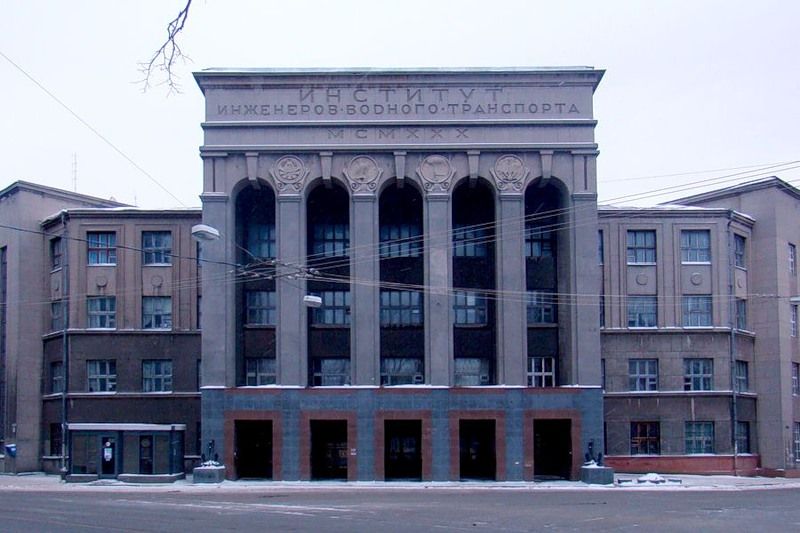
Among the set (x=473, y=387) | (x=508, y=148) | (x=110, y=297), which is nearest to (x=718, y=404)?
(x=473, y=387)

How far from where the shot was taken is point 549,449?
54000mm

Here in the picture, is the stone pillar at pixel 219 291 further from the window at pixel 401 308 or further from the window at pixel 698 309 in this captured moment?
the window at pixel 698 309

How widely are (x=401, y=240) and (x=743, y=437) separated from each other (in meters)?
20.2

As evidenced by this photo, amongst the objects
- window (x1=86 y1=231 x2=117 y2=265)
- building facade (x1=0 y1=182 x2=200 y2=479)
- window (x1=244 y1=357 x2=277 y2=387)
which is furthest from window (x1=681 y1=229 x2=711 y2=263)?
window (x1=86 y1=231 x2=117 y2=265)

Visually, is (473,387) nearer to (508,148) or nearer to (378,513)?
(508,148)

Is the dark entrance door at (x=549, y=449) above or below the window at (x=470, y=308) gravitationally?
below

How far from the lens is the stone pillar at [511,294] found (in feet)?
164

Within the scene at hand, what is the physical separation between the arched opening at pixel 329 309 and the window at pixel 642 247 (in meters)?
14.8

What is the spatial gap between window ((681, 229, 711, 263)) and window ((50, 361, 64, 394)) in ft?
107

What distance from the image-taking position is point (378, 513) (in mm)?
31219

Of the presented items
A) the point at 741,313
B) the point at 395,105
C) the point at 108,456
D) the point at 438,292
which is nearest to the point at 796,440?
the point at 741,313

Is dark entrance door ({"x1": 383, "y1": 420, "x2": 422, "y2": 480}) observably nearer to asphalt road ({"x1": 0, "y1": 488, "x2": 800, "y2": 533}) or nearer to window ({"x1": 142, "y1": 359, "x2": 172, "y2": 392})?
asphalt road ({"x1": 0, "y1": 488, "x2": 800, "y2": 533})

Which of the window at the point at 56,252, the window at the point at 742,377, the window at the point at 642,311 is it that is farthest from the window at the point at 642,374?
the window at the point at 56,252

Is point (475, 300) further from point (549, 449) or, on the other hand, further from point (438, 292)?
point (549, 449)
